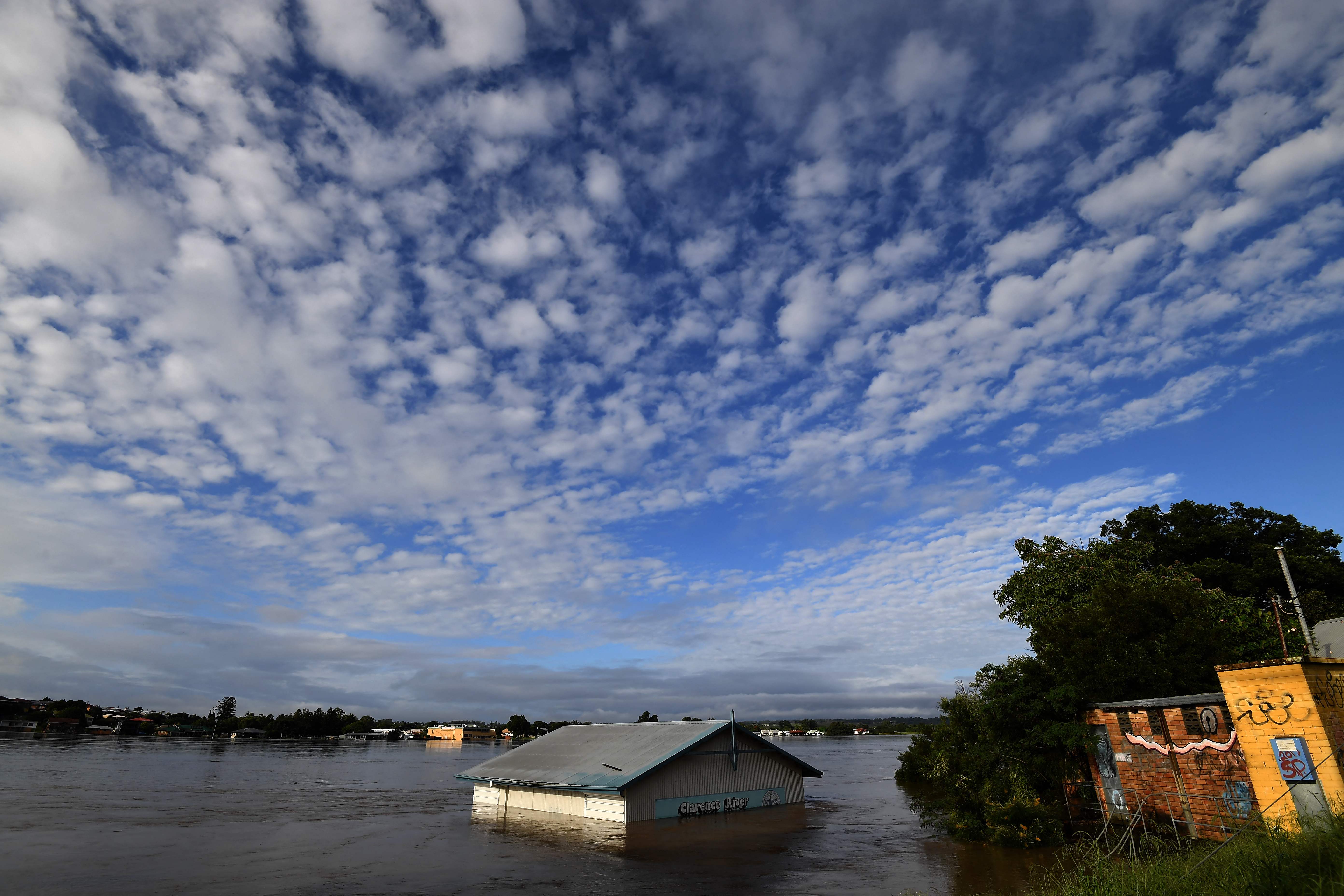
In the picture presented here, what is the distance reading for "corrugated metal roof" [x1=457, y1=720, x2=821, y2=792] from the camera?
99.3 ft

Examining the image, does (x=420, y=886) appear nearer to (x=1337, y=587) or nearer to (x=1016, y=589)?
(x=1016, y=589)

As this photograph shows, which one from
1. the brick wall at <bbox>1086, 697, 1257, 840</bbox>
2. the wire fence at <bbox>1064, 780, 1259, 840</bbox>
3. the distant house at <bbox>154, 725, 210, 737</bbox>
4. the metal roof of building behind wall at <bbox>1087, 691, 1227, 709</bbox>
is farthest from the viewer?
the distant house at <bbox>154, 725, 210, 737</bbox>

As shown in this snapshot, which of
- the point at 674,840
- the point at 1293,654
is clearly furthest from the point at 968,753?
the point at 1293,654

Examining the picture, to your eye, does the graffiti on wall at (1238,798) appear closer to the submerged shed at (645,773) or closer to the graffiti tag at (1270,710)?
the graffiti tag at (1270,710)

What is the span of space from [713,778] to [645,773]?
6154 millimetres

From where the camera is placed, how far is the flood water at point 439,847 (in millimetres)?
19078

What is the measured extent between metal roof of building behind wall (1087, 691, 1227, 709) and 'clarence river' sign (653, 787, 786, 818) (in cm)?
1890

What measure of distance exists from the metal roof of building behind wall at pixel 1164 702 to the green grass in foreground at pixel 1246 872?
827 centimetres

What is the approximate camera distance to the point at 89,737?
135750 mm

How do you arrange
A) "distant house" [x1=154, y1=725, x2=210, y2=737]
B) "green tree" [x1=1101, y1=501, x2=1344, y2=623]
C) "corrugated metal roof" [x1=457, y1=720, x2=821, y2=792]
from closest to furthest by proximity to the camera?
1. "corrugated metal roof" [x1=457, y1=720, x2=821, y2=792]
2. "green tree" [x1=1101, y1=501, x2=1344, y2=623]
3. "distant house" [x1=154, y1=725, x2=210, y2=737]

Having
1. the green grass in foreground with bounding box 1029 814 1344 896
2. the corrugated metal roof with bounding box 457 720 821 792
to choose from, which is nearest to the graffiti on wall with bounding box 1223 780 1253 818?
the green grass in foreground with bounding box 1029 814 1344 896

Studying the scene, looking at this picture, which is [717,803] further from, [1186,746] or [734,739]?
[1186,746]

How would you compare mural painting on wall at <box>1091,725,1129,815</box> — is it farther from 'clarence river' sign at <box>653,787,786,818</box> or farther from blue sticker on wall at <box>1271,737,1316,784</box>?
'clarence river' sign at <box>653,787,786,818</box>

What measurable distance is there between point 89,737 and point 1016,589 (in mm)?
183172
